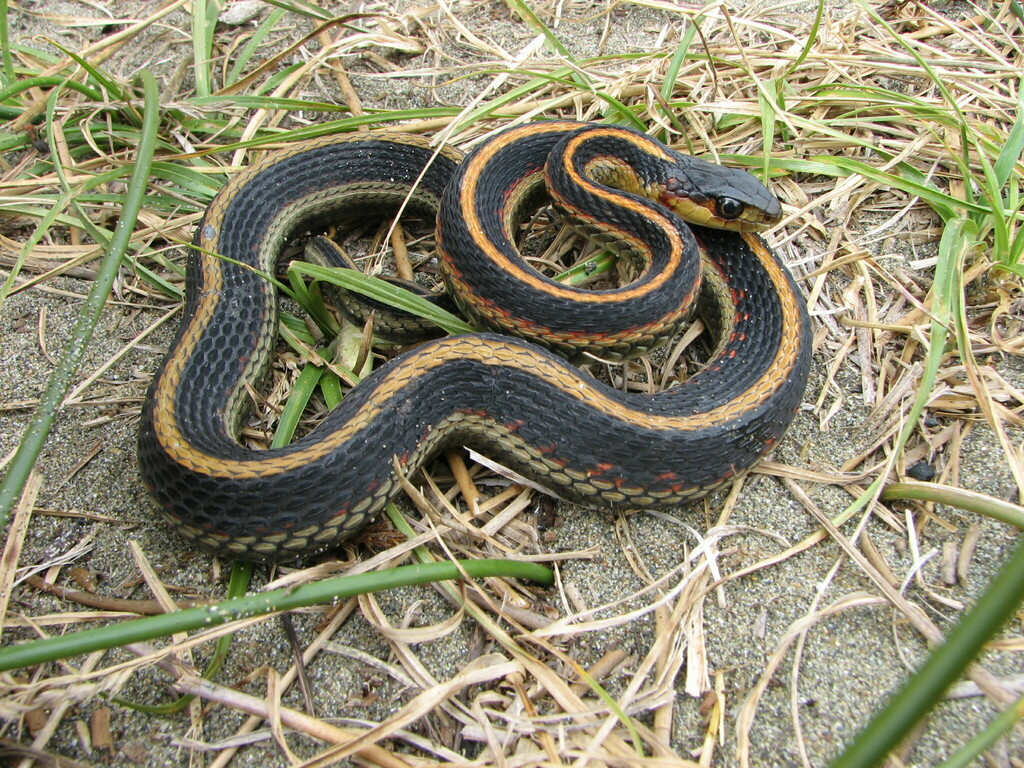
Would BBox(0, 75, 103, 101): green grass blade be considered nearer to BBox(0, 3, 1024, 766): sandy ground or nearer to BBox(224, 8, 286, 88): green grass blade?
BBox(224, 8, 286, 88): green grass blade

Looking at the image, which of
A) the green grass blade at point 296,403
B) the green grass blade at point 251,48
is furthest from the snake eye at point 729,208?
the green grass blade at point 251,48

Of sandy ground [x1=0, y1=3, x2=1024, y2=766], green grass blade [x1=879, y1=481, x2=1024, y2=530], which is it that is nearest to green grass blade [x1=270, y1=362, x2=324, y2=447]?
sandy ground [x1=0, y1=3, x2=1024, y2=766]

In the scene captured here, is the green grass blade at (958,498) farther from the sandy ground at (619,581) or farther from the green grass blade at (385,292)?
the green grass blade at (385,292)

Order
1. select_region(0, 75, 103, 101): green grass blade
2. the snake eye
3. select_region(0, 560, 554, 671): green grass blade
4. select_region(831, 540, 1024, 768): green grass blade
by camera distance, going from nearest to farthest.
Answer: select_region(831, 540, 1024, 768): green grass blade < select_region(0, 560, 554, 671): green grass blade < the snake eye < select_region(0, 75, 103, 101): green grass blade

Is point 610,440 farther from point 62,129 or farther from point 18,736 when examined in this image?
point 62,129

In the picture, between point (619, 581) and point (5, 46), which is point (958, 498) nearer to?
point (619, 581)

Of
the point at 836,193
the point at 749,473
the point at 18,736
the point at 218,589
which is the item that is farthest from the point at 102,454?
the point at 836,193
